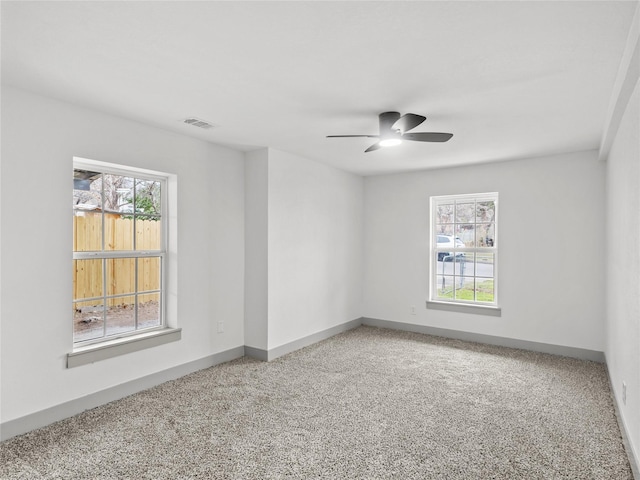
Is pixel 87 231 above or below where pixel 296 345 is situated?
above

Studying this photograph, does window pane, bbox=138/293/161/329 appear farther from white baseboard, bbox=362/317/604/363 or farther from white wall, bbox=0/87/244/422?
white baseboard, bbox=362/317/604/363

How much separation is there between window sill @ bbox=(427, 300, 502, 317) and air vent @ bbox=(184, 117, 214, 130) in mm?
3784

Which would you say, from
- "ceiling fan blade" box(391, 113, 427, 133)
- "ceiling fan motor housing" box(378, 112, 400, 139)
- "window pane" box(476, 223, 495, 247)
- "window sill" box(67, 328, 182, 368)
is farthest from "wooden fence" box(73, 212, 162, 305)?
"window pane" box(476, 223, 495, 247)

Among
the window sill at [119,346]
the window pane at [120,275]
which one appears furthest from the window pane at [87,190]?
the window sill at [119,346]

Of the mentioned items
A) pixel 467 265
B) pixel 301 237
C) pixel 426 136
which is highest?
pixel 426 136

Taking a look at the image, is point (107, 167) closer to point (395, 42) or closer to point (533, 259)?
point (395, 42)

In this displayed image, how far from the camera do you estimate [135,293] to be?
3582 mm

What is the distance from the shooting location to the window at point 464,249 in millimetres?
5152

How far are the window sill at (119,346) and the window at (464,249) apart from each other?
3604 mm

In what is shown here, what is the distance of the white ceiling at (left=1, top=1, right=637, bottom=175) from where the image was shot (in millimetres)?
1770

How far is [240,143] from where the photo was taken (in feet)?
13.4

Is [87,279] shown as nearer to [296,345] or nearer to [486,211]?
[296,345]

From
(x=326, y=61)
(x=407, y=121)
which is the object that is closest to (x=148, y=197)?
(x=326, y=61)

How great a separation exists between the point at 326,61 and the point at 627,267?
2.37 meters
